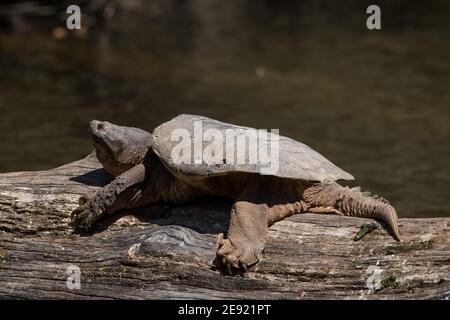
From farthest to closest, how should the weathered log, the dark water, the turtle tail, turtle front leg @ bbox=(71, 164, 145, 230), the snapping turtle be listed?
1. the dark water
2. turtle front leg @ bbox=(71, 164, 145, 230)
3. the turtle tail
4. the snapping turtle
5. the weathered log

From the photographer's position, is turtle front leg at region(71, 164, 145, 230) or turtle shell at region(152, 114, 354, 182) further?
turtle front leg at region(71, 164, 145, 230)

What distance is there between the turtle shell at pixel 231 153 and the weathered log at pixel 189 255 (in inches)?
11.3

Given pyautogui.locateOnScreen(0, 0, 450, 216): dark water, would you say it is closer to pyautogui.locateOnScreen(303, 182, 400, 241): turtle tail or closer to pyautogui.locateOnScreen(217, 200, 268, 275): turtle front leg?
pyautogui.locateOnScreen(303, 182, 400, 241): turtle tail

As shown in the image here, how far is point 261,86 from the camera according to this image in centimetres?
1439

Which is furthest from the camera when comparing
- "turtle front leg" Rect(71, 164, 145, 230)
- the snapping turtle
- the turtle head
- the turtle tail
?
the turtle head

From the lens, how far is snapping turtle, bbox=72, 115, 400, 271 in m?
4.21

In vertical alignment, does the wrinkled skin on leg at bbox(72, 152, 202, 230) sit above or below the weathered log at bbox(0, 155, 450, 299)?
above

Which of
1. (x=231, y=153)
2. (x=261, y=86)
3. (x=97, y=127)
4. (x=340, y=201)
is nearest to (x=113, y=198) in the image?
(x=97, y=127)

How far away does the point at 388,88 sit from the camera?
14.4m

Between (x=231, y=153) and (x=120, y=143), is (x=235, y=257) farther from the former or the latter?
(x=120, y=143)

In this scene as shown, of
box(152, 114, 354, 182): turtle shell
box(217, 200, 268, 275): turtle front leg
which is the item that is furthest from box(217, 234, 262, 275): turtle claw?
box(152, 114, 354, 182): turtle shell

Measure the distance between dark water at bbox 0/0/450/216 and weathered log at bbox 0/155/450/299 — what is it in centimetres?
439
